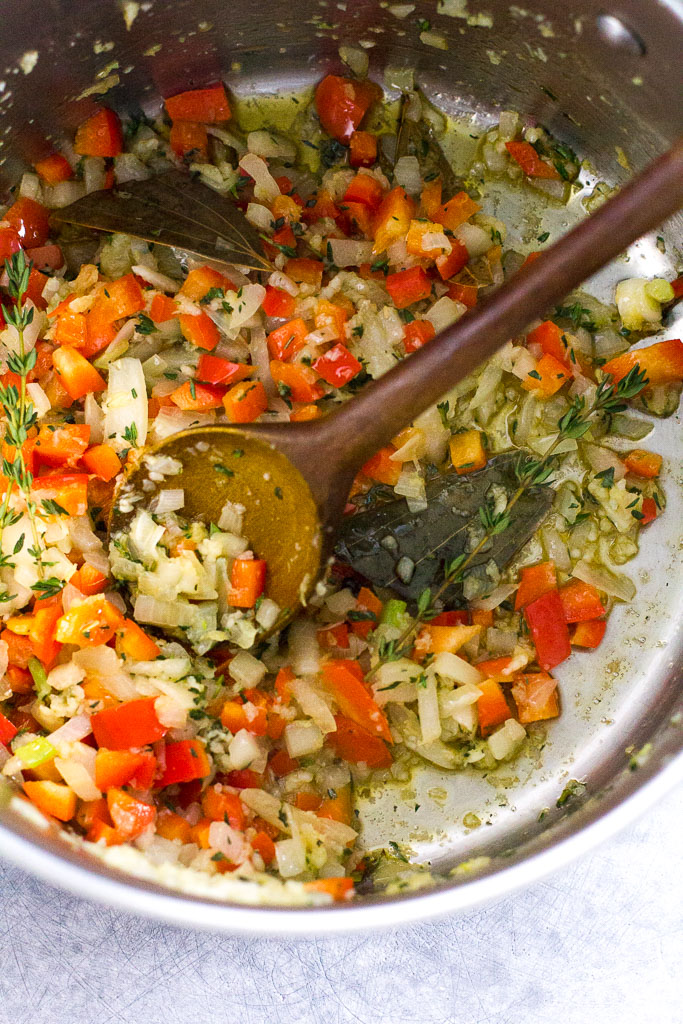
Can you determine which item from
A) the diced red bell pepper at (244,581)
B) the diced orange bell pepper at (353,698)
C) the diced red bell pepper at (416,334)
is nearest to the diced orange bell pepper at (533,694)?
the diced orange bell pepper at (353,698)

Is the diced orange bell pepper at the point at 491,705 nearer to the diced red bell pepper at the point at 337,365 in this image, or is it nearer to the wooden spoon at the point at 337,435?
the wooden spoon at the point at 337,435

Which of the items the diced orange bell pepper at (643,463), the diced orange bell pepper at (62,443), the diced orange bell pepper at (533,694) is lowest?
the diced orange bell pepper at (533,694)

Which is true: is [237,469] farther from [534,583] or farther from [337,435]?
[534,583]

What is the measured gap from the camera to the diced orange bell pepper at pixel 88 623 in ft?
6.53

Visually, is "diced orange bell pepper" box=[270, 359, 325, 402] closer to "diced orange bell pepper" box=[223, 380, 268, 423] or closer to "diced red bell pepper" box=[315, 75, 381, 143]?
"diced orange bell pepper" box=[223, 380, 268, 423]

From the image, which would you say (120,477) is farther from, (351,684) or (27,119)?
(27,119)

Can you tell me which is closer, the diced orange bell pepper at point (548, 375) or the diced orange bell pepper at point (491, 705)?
the diced orange bell pepper at point (491, 705)

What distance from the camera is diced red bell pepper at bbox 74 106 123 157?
241 cm

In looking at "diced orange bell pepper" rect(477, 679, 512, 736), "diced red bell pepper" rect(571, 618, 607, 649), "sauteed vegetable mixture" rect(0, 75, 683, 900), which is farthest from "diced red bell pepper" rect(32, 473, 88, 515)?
"diced red bell pepper" rect(571, 618, 607, 649)

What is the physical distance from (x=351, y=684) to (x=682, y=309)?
1.55 meters

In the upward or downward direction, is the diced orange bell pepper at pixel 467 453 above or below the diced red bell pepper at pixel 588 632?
above

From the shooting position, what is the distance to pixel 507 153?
2.53m

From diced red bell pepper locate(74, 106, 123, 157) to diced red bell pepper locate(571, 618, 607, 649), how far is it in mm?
2010

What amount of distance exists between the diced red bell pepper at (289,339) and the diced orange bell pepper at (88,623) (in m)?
0.84
